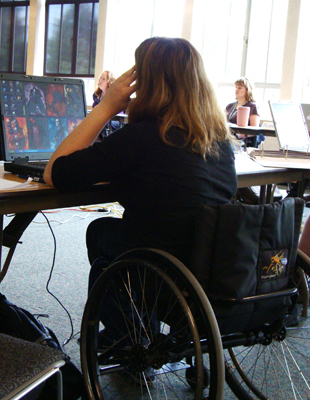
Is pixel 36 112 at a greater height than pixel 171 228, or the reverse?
pixel 36 112

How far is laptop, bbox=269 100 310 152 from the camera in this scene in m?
2.50

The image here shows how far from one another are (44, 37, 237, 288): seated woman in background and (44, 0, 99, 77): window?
7.77 metres

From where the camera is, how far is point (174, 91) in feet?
3.83

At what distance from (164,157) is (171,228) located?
176 millimetres

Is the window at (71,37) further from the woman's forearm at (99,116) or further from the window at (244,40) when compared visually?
the woman's forearm at (99,116)

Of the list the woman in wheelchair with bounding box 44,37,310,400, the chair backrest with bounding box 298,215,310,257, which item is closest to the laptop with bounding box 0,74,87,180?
the woman in wheelchair with bounding box 44,37,310,400

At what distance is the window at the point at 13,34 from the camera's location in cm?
942

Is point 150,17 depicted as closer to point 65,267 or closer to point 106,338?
point 65,267

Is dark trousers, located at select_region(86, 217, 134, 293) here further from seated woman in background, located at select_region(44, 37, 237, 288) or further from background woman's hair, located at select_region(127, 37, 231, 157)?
background woman's hair, located at select_region(127, 37, 231, 157)

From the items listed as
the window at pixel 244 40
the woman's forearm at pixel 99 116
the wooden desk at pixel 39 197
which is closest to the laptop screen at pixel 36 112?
the wooden desk at pixel 39 197

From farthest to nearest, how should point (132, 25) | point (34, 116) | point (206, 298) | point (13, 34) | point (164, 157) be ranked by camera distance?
point (13, 34)
point (132, 25)
point (34, 116)
point (164, 157)
point (206, 298)

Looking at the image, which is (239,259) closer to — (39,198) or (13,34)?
(39,198)

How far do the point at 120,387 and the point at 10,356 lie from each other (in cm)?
66

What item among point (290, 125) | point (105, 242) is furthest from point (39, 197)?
point (290, 125)
